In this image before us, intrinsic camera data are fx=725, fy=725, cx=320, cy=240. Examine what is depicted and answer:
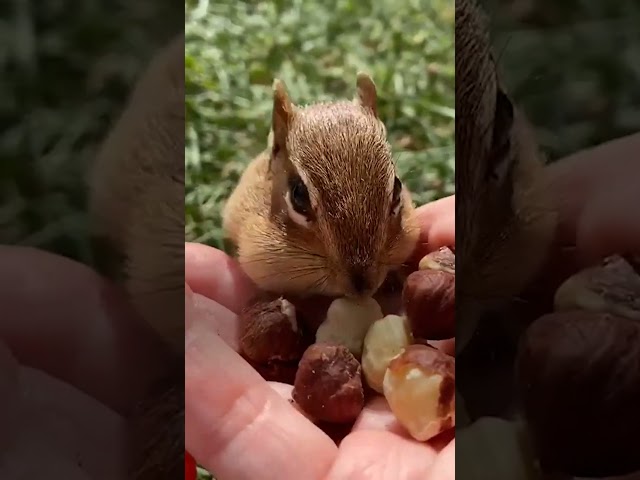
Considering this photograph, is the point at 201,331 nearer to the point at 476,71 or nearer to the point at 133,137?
the point at 133,137

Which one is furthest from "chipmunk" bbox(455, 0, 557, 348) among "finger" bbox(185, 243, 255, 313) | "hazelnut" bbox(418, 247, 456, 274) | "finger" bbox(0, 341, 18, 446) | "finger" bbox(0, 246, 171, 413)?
"finger" bbox(0, 341, 18, 446)

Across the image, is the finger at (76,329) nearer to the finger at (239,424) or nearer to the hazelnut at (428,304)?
the finger at (239,424)

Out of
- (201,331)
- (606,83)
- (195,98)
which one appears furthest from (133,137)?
(606,83)

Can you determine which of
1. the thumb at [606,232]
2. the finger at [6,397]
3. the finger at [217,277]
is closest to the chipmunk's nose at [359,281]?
the finger at [217,277]

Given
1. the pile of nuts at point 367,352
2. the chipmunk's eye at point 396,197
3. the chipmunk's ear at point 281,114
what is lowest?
the pile of nuts at point 367,352

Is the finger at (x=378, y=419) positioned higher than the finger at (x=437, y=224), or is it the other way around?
the finger at (x=437, y=224)

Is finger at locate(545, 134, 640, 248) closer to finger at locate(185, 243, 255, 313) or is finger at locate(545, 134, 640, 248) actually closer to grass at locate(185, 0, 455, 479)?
grass at locate(185, 0, 455, 479)

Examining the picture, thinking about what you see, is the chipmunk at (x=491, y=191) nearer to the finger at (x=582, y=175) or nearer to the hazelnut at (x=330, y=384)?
the finger at (x=582, y=175)
